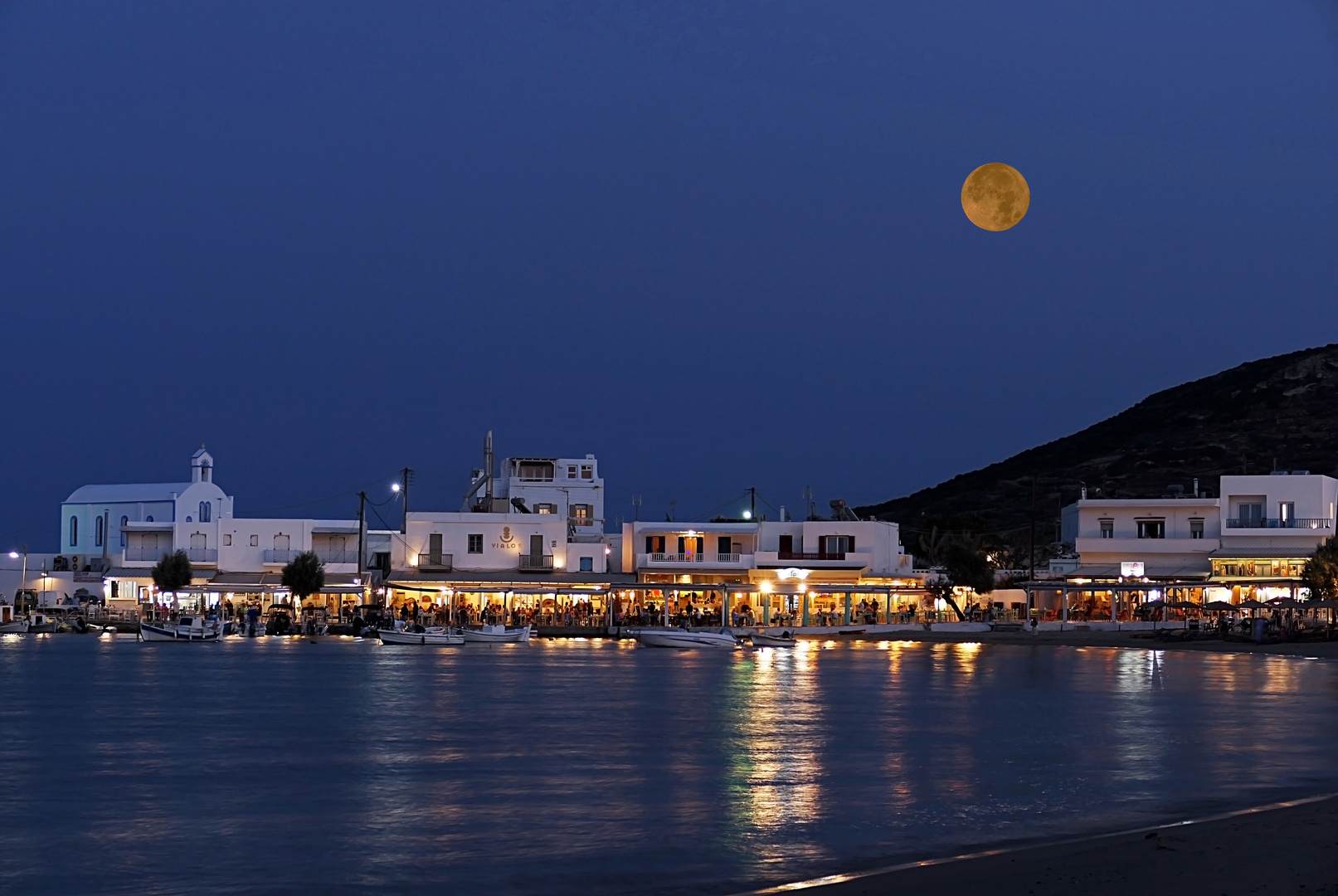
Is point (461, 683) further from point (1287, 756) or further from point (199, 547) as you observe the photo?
point (199, 547)

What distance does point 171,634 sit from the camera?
225ft

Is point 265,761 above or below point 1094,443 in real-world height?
below

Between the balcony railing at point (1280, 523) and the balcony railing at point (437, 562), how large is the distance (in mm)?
38942

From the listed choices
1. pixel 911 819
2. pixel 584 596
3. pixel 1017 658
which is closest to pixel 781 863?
pixel 911 819

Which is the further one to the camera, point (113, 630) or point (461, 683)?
point (113, 630)

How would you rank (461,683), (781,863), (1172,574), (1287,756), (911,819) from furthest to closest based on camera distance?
(1172,574)
(461,683)
(1287,756)
(911,819)
(781,863)

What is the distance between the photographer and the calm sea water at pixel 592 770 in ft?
55.1

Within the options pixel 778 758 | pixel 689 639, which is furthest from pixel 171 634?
pixel 778 758

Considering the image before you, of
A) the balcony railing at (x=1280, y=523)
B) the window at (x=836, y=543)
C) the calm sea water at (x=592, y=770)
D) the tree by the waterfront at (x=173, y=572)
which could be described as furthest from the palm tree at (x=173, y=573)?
the balcony railing at (x=1280, y=523)

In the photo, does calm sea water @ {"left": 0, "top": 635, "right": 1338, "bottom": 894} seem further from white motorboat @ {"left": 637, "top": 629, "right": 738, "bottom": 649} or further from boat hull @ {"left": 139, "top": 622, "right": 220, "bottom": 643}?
boat hull @ {"left": 139, "top": 622, "right": 220, "bottom": 643}

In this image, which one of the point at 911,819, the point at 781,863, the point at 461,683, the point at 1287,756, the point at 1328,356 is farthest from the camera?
the point at 1328,356

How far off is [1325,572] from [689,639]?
26874 mm

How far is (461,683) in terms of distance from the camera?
144 feet

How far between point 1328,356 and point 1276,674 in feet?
513
